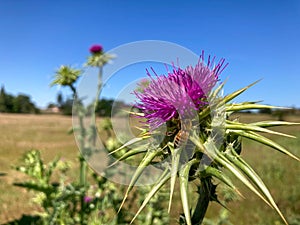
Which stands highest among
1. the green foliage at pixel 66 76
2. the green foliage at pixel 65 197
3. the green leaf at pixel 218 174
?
the green foliage at pixel 66 76

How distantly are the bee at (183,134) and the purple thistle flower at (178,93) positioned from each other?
38mm

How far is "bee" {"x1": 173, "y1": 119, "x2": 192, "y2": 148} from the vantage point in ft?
6.03

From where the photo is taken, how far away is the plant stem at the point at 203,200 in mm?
1701

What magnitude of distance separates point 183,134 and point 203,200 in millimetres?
360

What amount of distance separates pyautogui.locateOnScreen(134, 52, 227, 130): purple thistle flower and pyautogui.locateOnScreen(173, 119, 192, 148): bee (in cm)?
4

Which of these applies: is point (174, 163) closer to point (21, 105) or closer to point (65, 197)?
point (65, 197)

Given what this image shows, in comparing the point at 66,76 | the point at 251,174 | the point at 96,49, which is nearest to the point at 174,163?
the point at 251,174

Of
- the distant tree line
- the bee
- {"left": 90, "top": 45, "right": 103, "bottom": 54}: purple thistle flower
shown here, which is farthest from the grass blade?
the distant tree line

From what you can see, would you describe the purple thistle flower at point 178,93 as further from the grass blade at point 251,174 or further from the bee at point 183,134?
the grass blade at point 251,174

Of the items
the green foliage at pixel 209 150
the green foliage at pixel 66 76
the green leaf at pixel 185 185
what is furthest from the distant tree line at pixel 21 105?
the green leaf at pixel 185 185

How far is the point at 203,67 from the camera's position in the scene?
6.18 ft

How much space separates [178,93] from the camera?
189 cm

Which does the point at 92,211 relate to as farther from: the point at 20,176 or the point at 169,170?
the point at 20,176

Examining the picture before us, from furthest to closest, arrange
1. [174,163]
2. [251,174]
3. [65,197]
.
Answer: [65,197], [174,163], [251,174]
